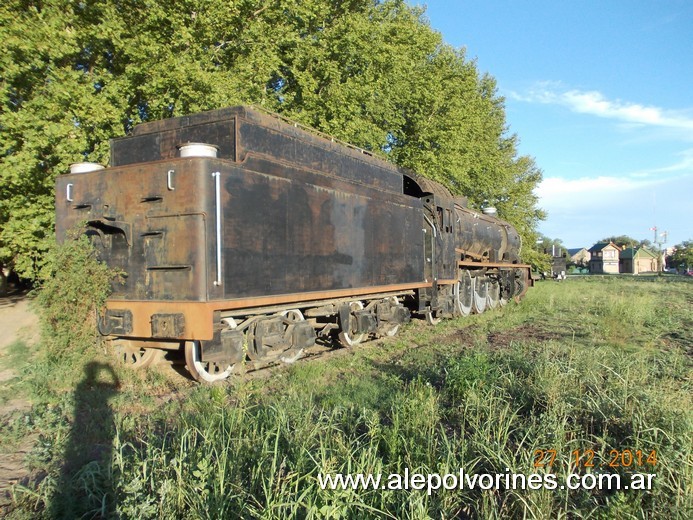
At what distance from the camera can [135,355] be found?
22.1 ft

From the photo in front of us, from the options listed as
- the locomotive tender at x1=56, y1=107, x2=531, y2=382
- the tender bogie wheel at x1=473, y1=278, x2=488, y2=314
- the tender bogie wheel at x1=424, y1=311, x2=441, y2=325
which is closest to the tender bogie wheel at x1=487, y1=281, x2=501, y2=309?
the tender bogie wheel at x1=473, y1=278, x2=488, y2=314

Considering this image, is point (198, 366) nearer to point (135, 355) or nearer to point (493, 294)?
point (135, 355)

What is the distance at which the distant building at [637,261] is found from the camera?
307ft

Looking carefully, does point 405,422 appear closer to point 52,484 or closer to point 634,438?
point 634,438

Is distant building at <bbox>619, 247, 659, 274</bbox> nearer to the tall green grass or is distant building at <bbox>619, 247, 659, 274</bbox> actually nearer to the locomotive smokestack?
the tall green grass

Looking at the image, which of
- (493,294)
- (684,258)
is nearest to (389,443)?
(493,294)

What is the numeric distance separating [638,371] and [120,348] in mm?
6492

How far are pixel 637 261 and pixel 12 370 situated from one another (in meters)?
107

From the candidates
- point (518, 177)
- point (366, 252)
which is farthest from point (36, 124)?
point (518, 177)

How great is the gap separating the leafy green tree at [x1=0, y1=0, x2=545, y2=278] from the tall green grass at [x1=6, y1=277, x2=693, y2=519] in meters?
5.19

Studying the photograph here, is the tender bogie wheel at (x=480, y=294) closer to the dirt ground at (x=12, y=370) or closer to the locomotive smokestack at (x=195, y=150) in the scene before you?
the locomotive smokestack at (x=195, y=150)

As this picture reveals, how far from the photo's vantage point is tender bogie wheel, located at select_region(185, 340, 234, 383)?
599 centimetres

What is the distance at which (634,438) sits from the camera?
11.5 ft

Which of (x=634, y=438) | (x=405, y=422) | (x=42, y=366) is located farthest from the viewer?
(x=42, y=366)
